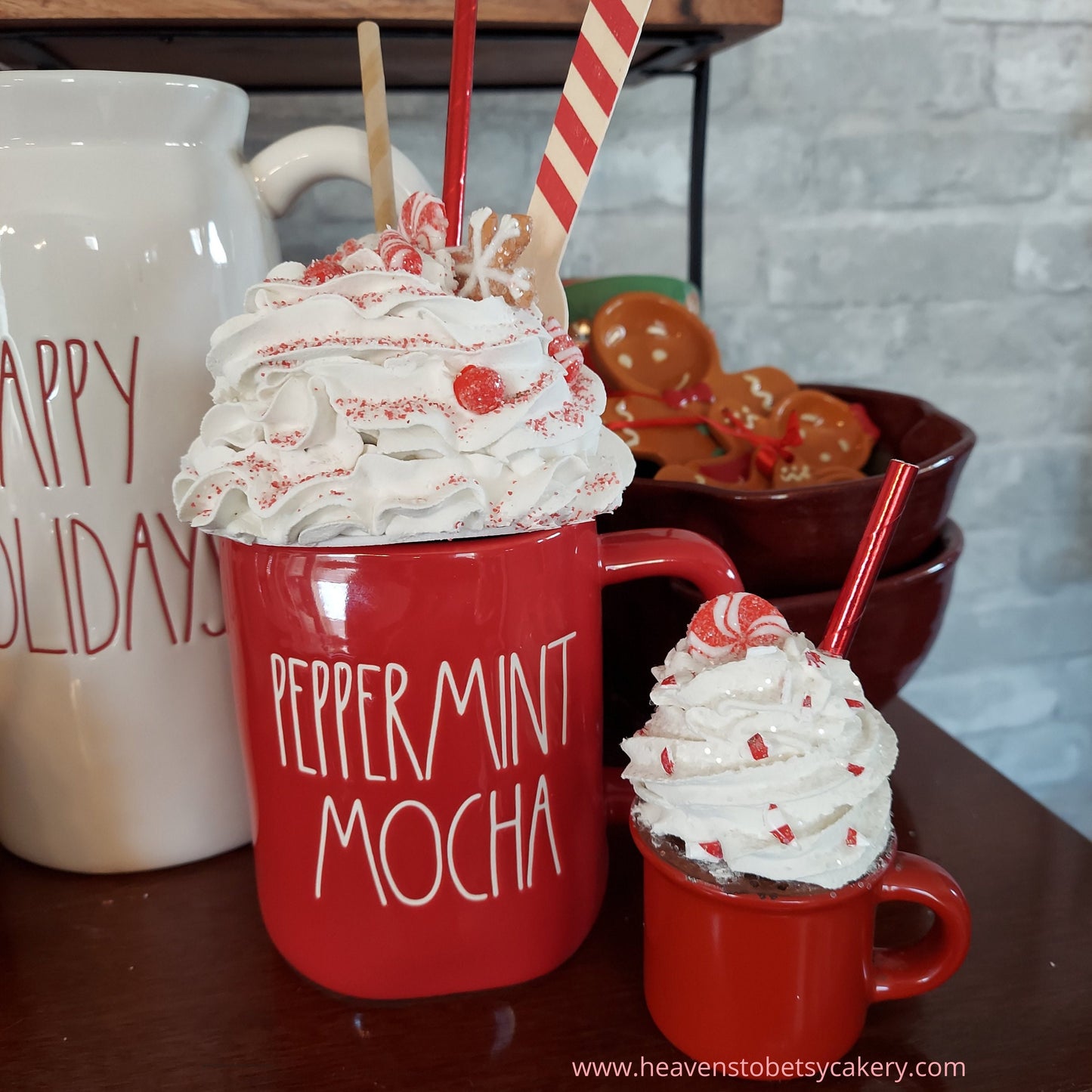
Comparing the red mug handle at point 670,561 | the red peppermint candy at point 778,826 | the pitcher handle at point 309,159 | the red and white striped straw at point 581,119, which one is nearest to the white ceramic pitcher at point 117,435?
the pitcher handle at point 309,159

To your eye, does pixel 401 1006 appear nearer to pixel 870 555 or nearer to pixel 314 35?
pixel 870 555

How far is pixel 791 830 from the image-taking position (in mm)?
403

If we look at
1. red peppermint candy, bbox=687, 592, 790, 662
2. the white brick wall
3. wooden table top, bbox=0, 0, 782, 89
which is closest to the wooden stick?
wooden table top, bbox=0, 0, 782, 89

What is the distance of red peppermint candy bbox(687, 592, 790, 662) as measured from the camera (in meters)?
0.44

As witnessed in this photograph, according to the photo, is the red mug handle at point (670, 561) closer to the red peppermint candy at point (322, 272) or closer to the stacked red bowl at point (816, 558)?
the stacked red bowl at point (816, 558)

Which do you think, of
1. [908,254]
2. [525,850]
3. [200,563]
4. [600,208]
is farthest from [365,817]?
[908,254]

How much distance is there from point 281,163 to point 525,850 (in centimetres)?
41

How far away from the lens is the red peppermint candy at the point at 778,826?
0.40 metres

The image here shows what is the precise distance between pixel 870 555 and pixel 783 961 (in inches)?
Result: 7.4

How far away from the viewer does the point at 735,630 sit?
0.44 m

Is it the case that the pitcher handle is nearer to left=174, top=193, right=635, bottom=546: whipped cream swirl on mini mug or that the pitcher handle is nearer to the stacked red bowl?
left=174, top=193, right=635, bottom=546: whipped cream swirl on mini mug

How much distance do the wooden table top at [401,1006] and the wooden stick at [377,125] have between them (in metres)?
0.40

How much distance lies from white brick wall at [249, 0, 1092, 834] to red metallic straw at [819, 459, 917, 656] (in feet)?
1.74

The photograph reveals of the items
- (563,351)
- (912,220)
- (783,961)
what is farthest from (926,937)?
(912,220)
